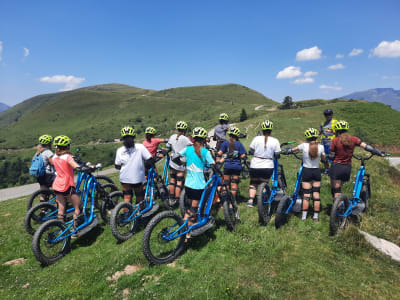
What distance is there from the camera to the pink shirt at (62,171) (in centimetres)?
614

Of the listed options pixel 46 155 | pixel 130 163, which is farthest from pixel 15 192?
pixel 130 163

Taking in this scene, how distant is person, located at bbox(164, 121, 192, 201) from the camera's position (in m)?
7.90

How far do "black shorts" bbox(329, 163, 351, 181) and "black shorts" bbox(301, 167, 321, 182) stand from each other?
704mm

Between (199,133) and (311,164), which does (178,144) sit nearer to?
(199,133)

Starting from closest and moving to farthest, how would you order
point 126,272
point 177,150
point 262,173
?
point 126,272 → point 262,173 → point 177,150

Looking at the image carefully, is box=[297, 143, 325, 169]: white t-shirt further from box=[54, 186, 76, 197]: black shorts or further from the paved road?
the paved road

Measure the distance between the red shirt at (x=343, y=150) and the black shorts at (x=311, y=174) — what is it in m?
0.86

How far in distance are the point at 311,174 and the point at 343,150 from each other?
127 centimetres

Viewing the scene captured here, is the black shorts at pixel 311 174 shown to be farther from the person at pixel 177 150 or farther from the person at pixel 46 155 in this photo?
the person at pixel 46 155

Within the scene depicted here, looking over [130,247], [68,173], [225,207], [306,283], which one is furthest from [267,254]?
[68,173]

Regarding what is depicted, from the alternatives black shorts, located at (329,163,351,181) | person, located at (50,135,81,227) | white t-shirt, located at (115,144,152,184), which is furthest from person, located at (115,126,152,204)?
black shorts, located at (329,163,351,181)

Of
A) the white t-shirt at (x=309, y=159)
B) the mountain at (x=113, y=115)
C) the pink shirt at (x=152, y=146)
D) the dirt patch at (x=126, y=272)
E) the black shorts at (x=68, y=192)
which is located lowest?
the dirt patch at (x=126, y=272)

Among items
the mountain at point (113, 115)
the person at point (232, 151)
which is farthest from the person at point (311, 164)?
the mountain at point (113, 115)

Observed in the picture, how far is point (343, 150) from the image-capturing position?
6641 millimetres
